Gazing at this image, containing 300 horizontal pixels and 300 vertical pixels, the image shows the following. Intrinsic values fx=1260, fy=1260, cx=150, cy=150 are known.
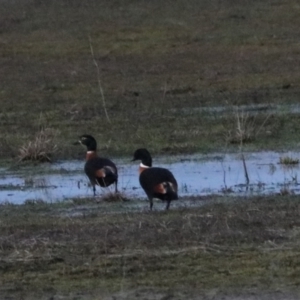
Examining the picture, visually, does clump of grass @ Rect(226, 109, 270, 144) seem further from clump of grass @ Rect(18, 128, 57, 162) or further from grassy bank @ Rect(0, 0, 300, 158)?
clump of grass @ Rect(18, 128, 57, 162)

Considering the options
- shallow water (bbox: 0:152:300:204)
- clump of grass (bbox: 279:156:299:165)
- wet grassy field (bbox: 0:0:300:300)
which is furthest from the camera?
clump of grass (bbox: 279:156:299:165)

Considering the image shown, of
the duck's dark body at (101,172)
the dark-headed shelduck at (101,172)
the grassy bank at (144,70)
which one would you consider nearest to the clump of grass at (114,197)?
the dark-headed shelduck at (101,172)

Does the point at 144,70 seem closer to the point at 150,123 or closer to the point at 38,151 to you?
the point at 150,123

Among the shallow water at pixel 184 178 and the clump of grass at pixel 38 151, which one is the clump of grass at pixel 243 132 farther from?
the clump of grass at pixel 38 151

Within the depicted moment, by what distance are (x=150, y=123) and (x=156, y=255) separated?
29.1 feet

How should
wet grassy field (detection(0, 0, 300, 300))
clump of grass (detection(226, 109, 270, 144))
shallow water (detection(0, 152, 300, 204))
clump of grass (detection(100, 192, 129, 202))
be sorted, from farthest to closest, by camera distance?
clump of grass (detection(226, 109, 270, 144))
shallow water (detection(0, 152, 300, 204))
clump of grass (detection(100, 192, 129, 202))
wet grassy field (detection(0, 0, 300, 300))

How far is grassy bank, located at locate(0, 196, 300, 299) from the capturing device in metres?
7.29

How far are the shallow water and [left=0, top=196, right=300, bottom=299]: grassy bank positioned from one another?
1817mm

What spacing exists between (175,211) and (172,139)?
5511mm

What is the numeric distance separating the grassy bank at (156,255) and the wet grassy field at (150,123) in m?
0.01

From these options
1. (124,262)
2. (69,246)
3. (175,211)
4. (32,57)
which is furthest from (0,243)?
(32,57)

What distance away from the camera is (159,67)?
76.9 ft

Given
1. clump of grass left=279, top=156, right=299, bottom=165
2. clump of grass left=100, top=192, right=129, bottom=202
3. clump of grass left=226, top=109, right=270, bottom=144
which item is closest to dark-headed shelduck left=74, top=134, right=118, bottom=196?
clump of grass left=100, top=192, right=129, bottom=202

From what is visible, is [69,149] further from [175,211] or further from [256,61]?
[256,61]
